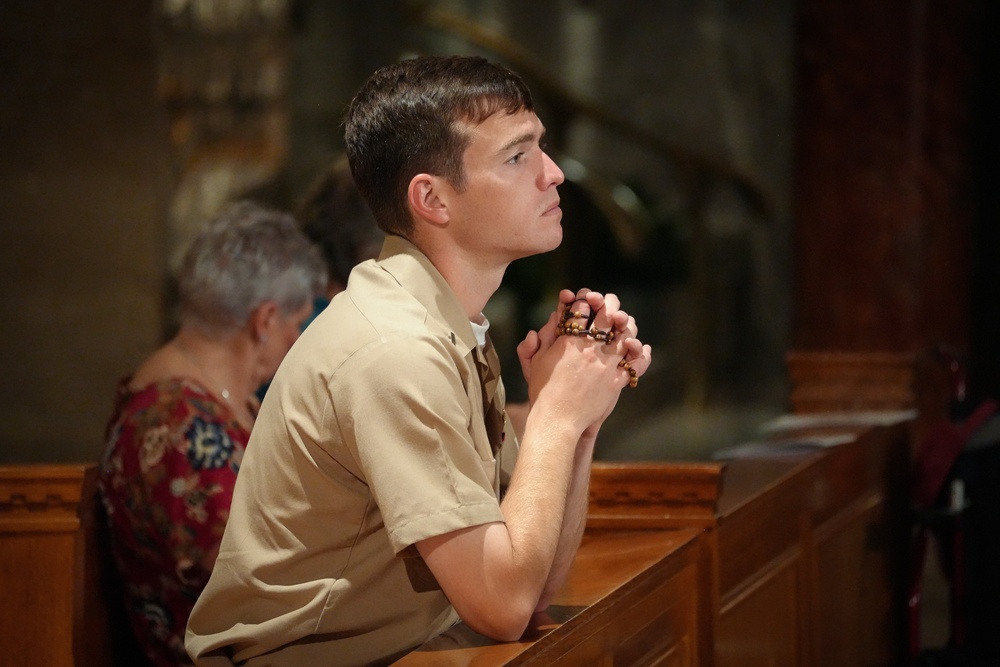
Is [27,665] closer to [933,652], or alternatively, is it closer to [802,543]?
[802,543]

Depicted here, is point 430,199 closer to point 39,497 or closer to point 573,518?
point 573,518

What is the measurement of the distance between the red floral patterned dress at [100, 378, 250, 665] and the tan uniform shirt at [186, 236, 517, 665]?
2.14ft

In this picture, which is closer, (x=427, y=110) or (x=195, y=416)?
(x=427, y=110)

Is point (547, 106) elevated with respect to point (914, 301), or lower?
elevated

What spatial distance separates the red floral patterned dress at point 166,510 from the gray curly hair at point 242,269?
345 mm

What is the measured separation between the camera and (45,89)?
4.80 meters

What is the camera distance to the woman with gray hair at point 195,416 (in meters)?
2.34

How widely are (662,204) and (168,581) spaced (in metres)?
5.88

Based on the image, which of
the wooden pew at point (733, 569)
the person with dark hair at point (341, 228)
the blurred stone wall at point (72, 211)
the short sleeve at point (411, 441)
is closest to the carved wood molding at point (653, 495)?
the wooden pew at point (733, 569)

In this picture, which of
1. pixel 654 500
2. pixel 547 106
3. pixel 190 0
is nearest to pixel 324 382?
pixel 654 500

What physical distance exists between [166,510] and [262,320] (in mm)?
577

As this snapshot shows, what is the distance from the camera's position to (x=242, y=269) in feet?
9.07

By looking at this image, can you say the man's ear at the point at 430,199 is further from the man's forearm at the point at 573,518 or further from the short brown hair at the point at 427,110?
the man's forearm at the point at 573,518

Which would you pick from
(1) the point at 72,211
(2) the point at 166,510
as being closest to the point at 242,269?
(2) the point at 166,510
